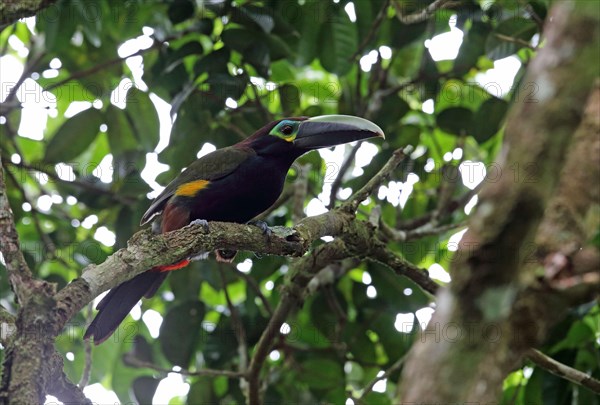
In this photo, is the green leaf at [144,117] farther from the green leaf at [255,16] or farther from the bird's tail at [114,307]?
the bird's tail at [114,307]

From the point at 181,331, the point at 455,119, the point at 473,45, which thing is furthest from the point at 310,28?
the point at 181,331

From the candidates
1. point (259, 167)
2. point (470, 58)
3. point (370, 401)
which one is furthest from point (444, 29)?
point (370, 401)

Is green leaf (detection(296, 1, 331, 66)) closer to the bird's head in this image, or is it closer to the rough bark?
the bird's head

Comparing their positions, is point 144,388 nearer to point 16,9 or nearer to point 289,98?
point 289,98

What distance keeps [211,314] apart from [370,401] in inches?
62.5

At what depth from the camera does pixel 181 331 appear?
4.64 m

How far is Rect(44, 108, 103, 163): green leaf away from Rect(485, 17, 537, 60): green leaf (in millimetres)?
2401

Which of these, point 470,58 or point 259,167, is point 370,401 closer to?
point 259,167

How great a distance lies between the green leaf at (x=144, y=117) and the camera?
4.97m

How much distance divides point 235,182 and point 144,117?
1.06m

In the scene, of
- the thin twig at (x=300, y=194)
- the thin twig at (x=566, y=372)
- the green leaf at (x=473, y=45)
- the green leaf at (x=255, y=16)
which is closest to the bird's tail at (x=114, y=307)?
the thin twig at (x=300, y=194)

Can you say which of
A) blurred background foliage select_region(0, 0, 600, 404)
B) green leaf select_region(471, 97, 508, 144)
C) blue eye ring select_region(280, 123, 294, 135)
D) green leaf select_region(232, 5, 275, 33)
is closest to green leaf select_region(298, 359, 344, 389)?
blurred background foliage select_region(0, 0, 600, 404)

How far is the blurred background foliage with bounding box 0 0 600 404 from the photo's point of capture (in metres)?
4.61

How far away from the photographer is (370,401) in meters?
4.46
